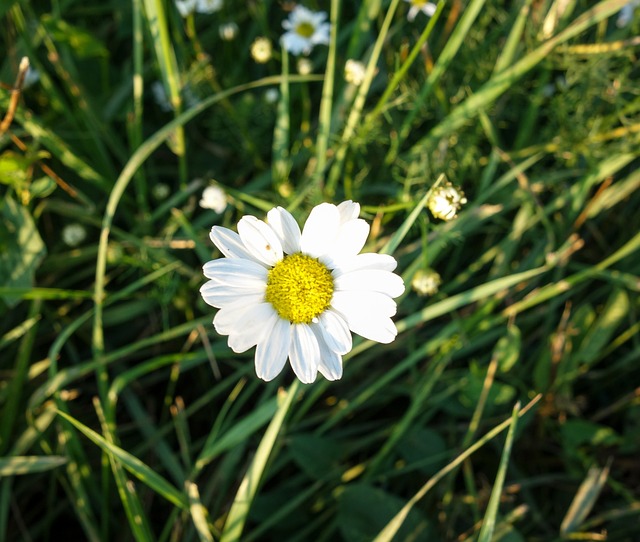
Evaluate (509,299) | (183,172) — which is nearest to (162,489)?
(183,172)

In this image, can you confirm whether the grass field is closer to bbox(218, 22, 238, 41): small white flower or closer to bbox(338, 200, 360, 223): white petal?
bbox(218, 22, 238, 41): small white flower

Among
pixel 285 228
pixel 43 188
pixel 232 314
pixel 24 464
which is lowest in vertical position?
pixel 24 464

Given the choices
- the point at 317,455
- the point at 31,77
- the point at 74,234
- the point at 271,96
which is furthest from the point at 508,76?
the point at 31,77

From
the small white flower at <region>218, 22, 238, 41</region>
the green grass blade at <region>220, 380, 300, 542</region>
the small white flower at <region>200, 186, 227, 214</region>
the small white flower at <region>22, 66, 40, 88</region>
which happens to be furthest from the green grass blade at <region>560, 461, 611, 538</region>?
the small white flower at <region>22, 66, 40, 88</region>

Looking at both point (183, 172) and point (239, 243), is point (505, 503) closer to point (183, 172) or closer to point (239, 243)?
point (239, 243)

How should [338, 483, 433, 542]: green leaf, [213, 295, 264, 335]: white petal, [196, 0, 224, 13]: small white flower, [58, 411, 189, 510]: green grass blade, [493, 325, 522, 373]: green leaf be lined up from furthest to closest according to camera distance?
[196, 0, 224, 13]: small white flower, [493, 325, 522, 373]: green leaf, [338, 483, 433, 542]: green leaf, [58, 411, 189, 510]: green grass blade, [213, 295, 264, 335]: white petal

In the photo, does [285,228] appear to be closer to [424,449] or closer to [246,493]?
[246,493]

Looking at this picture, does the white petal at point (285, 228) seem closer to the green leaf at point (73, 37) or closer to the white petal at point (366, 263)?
the white petal at point (366, 263)
